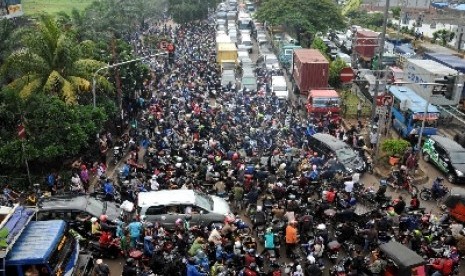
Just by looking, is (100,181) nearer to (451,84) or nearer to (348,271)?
(348,271)

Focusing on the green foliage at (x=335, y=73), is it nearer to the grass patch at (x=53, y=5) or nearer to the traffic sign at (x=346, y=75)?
the traffic sign at (x=346, y=75)

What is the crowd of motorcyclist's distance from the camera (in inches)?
518

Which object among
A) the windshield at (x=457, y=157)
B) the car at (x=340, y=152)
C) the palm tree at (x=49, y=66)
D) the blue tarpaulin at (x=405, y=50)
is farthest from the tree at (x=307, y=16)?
the palm tree at (x=49, y=66)

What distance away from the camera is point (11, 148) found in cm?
1730

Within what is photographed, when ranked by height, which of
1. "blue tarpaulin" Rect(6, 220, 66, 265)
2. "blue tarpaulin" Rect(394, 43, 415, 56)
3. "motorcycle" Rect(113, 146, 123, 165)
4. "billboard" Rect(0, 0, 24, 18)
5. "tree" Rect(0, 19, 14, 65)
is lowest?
"motorcycle" Rect(113, 146, 123, 165)

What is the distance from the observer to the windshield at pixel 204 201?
1522 centimetres

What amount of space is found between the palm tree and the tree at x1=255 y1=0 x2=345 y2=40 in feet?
85.9

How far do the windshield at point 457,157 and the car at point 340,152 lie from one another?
3765mm

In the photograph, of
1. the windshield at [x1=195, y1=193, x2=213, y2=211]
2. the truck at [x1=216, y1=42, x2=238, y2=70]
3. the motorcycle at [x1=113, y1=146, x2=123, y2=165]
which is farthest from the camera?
the truck at [x1=216, y1=42, x2=238, y2=70]

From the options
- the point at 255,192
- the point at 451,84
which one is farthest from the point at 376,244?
the point at 451,84

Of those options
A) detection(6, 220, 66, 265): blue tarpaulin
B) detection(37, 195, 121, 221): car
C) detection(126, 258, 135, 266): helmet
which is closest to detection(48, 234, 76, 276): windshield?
detection(6, 220, 66, 265): blue tarpaulin

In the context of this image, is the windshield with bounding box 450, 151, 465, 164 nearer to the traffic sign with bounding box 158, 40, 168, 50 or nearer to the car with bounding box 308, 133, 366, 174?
the car with bounding box 308, 133, 366, 174

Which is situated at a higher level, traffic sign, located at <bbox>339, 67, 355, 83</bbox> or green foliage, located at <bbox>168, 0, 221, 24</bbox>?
green foliage, located at <bbox>168, 0, 221, 24</bbox>

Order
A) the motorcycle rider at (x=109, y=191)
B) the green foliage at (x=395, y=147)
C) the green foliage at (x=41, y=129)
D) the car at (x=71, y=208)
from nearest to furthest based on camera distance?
the car at (x=71, y=208), the motorcycle rider at (x=109, y=191), the green foliage at (x=41, y=129), the green foliage at (x=395, y=147)
